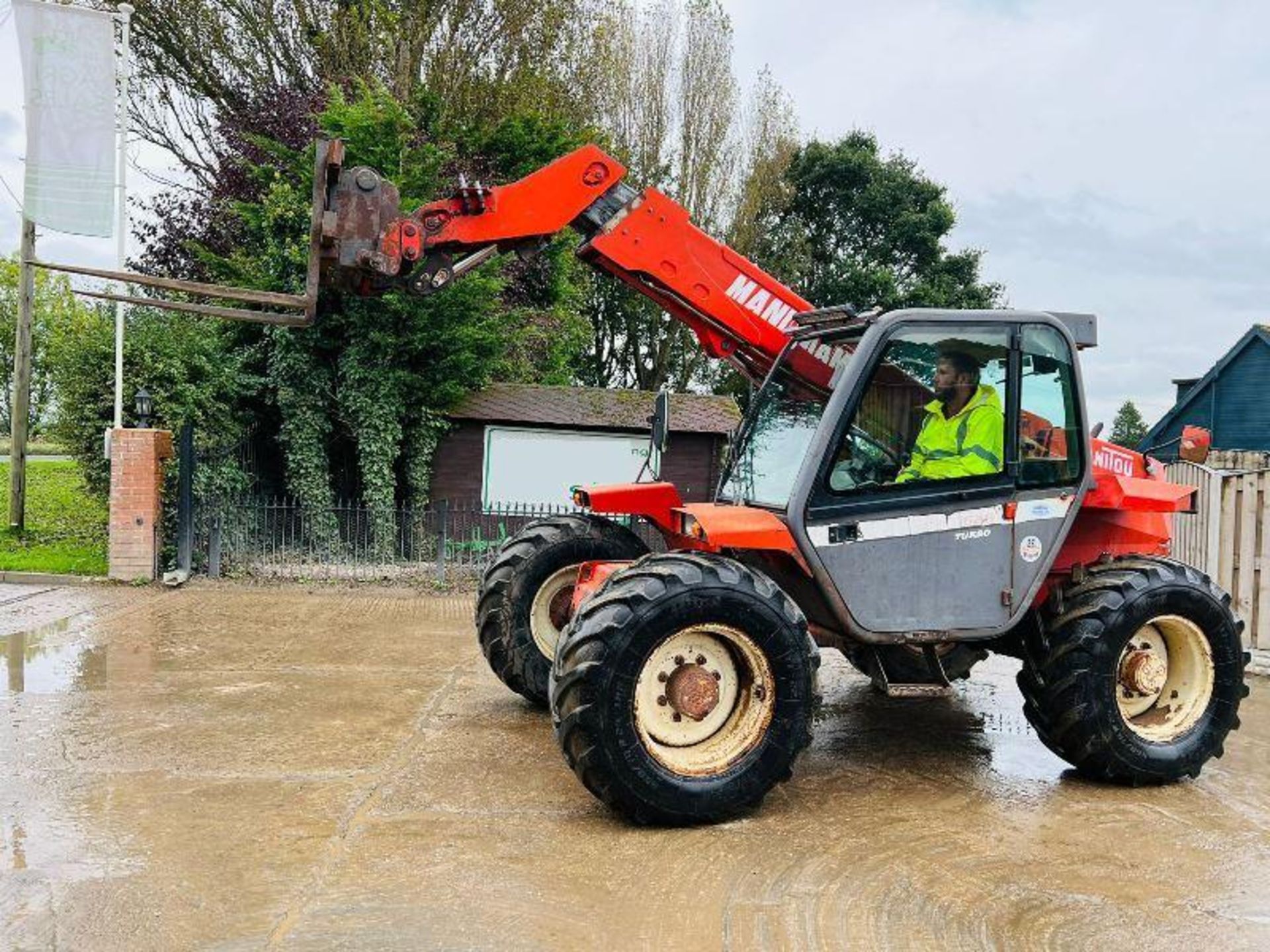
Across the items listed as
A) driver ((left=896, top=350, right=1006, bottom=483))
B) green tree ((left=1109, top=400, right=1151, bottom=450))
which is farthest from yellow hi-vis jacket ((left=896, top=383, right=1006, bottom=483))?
green tree ((left=1109, top=400, right=1151, bottom=450))

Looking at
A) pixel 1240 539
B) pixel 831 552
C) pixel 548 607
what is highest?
pixel 831 552

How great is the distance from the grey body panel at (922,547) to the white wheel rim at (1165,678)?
69cm

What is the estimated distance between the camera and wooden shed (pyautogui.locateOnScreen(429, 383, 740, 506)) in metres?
15.7

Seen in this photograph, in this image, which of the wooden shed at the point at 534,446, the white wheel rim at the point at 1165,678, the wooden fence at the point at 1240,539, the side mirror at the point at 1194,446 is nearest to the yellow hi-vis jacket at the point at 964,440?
the white wheel rim at the point at 1165,678

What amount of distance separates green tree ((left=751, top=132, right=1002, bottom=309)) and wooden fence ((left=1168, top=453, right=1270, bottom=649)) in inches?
710

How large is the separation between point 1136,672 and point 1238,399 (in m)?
25.2

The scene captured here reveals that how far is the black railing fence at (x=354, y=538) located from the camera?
41.2 ft

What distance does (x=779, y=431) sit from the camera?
18.4 feet

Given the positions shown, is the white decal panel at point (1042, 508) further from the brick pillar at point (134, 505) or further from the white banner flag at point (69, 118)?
the white banner flag at point (69, 118)

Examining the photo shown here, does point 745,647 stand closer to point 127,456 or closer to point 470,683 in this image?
point 470,683

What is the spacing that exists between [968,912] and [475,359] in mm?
12150

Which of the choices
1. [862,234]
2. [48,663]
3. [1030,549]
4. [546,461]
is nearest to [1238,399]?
[862,234]

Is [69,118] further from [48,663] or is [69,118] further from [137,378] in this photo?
[48,663]

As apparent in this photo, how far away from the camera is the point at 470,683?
735 cm
